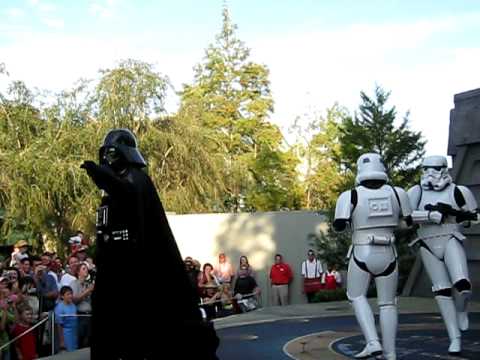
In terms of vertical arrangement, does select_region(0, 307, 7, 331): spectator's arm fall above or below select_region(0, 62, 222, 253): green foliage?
below

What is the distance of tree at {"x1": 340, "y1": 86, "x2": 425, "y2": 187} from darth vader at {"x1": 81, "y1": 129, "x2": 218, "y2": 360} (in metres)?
14.3

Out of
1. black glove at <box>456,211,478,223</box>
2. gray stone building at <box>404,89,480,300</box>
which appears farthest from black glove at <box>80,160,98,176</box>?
gray stone building at <box>404,89,480,300</box>

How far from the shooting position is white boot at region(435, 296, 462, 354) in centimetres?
781

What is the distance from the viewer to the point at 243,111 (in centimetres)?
4253

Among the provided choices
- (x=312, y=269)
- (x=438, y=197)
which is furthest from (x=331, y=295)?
(x=438, y=197)

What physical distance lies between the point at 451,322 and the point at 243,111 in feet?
115

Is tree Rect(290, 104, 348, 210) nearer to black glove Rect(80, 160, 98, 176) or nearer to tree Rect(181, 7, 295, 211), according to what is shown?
tree Rect(181, 7, 295, 211)

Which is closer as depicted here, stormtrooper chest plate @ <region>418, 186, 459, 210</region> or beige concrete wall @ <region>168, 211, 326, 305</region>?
stormtrooper chest plate @ <region>418, 186, 459, 210</region>

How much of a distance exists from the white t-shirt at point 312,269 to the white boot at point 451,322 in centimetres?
934

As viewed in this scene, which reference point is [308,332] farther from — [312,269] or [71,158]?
[71,158]

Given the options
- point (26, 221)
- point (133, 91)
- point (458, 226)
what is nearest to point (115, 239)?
point (458, 226)

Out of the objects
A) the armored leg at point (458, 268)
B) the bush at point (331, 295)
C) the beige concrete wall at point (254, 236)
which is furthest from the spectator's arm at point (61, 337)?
the beige concrete wall at point (254, 236)

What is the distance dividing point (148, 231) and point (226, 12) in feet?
133

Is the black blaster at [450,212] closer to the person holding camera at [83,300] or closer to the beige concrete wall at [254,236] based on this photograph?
the person holding camera at [83,300]
